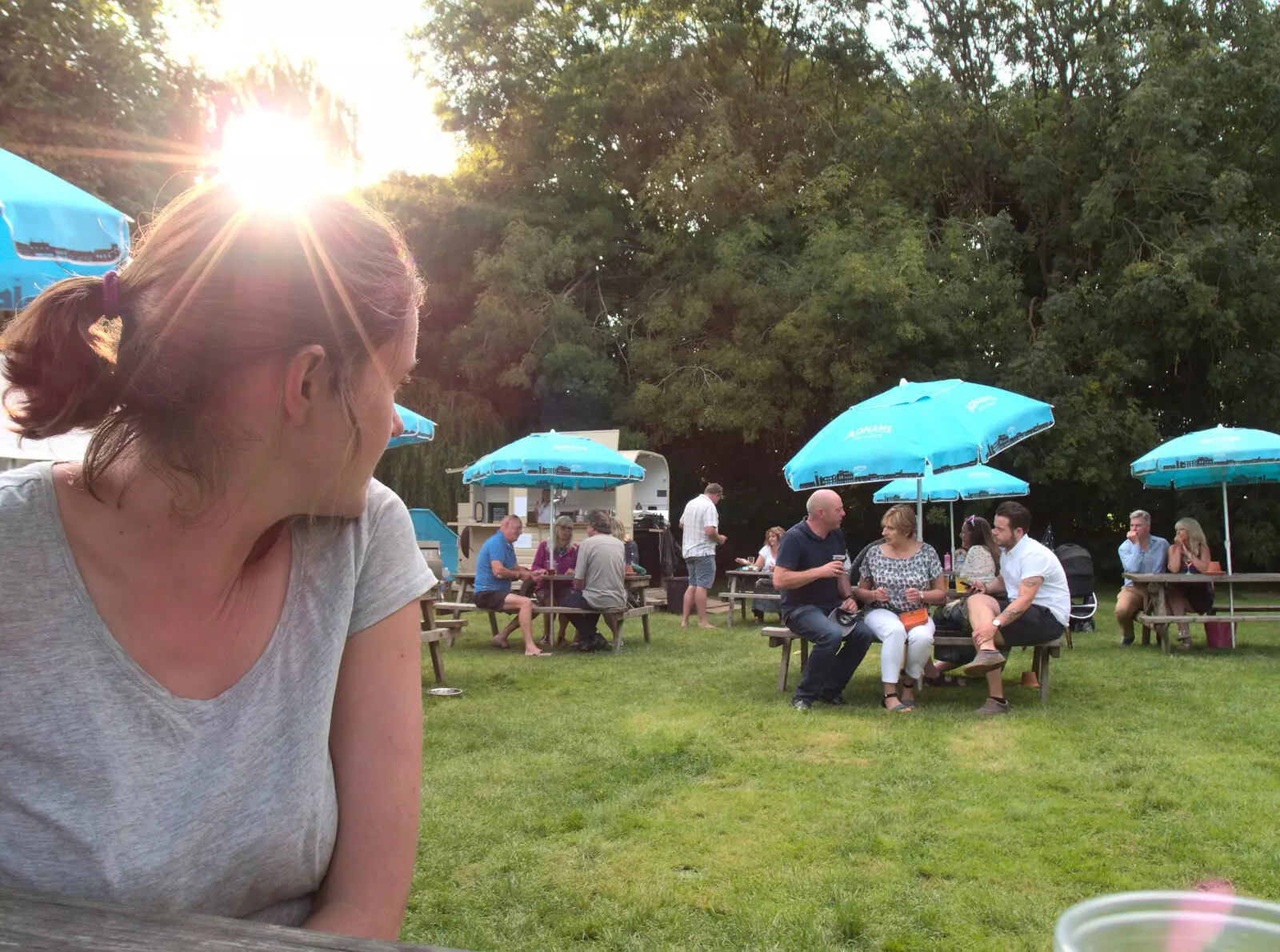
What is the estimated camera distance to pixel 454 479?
19.6 meters

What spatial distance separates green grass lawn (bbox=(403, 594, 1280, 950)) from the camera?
3.35m

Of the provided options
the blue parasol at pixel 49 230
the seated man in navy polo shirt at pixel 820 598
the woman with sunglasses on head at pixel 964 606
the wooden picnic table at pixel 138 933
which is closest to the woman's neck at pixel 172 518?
the wooden picnic table at pixel 138 933

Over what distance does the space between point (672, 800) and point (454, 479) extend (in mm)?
15468

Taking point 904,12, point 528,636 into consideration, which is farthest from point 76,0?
point 904,12

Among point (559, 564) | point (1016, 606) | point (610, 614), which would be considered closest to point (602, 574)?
point (610, 614)

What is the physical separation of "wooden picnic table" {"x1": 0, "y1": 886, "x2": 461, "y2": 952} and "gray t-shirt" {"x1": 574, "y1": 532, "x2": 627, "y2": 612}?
9.19 meters

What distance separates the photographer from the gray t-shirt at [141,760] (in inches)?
37.5

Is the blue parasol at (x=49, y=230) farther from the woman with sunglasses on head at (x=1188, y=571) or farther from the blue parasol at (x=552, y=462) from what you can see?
the woman with sunglasses on head at (x=1188, y=571)

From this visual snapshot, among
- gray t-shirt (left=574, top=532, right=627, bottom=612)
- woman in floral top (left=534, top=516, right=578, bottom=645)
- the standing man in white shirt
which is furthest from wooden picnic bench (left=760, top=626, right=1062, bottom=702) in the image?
the standing man in white shirt

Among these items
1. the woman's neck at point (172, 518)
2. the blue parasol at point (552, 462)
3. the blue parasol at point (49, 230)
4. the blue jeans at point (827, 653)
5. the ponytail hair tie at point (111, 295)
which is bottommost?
the blue jeans at point (827, 653)

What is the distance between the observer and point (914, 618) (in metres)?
7.35

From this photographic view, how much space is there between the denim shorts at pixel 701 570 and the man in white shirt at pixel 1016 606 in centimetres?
546

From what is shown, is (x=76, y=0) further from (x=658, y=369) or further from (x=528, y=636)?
(x=658, y=369)

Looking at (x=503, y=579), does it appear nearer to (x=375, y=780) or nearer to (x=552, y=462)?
(x=552, y=462)
